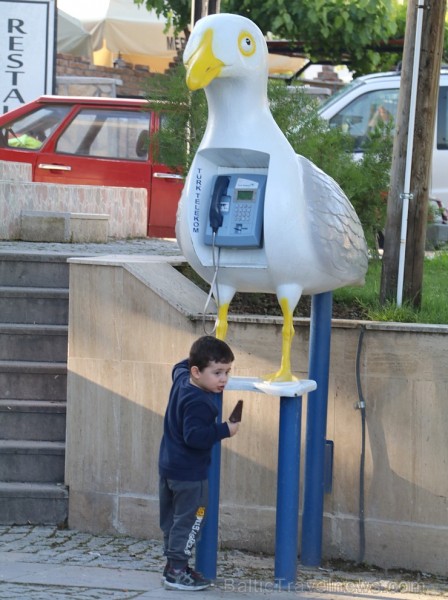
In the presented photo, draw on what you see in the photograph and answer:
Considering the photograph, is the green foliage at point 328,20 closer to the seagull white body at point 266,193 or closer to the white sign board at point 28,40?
the white sign board at point 28,40

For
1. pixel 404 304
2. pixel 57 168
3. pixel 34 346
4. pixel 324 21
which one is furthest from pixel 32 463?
pixel 324 21

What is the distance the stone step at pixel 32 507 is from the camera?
6.79m

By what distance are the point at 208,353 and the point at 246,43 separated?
4.57 ft

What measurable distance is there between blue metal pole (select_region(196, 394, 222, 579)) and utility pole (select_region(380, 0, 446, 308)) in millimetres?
1868

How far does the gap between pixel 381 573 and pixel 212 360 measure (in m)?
1.73

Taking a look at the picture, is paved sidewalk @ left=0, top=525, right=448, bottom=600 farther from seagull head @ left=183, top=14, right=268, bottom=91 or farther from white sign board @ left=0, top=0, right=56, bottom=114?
white sign board @ left=0, top=0, right=56, bottom=114

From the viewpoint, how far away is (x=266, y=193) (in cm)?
527

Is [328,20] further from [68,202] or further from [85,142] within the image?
[68,202]

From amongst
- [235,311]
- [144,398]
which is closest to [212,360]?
[144,398]

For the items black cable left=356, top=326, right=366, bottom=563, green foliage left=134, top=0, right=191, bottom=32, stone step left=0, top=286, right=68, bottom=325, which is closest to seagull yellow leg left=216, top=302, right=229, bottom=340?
black cable left=356, top=326, right=366, bottom=563

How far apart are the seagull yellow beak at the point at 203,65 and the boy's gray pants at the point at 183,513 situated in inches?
72.1

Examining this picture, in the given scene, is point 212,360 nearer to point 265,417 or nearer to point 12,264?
point 265,417

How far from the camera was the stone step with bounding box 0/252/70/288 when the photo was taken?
789 cm

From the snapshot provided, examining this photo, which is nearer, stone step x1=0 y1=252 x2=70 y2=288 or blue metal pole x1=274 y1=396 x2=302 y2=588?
blue metal pole x1=274 y1=396 x2=302 y2=588
